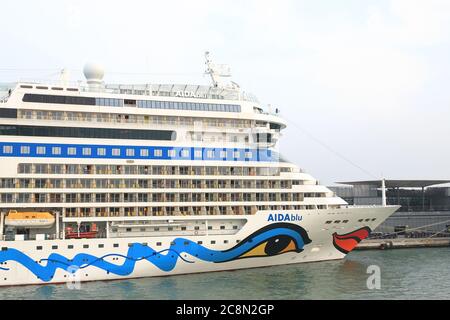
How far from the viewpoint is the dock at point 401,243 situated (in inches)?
1809

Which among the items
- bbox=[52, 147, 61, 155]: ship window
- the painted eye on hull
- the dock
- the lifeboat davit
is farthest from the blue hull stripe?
the dock

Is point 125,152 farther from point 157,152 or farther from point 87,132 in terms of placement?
point 87,132

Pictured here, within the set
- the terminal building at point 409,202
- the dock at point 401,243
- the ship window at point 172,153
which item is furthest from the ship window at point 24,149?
the terminal building at point 409,202

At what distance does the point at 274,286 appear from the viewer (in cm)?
2358

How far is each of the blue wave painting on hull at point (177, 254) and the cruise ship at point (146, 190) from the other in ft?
0.18

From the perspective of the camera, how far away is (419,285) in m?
24.2

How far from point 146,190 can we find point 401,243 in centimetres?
3135

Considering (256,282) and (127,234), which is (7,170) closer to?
(127,234)

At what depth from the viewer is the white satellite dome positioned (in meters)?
29.0

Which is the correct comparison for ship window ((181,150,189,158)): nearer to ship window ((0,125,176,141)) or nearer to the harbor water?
ship window ((0,125,176,141))

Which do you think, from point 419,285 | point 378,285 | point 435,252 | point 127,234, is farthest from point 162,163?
point 435,252

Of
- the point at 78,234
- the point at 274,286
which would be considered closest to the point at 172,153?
the point at 78,234

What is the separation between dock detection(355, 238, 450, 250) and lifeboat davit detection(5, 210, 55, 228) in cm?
3065
